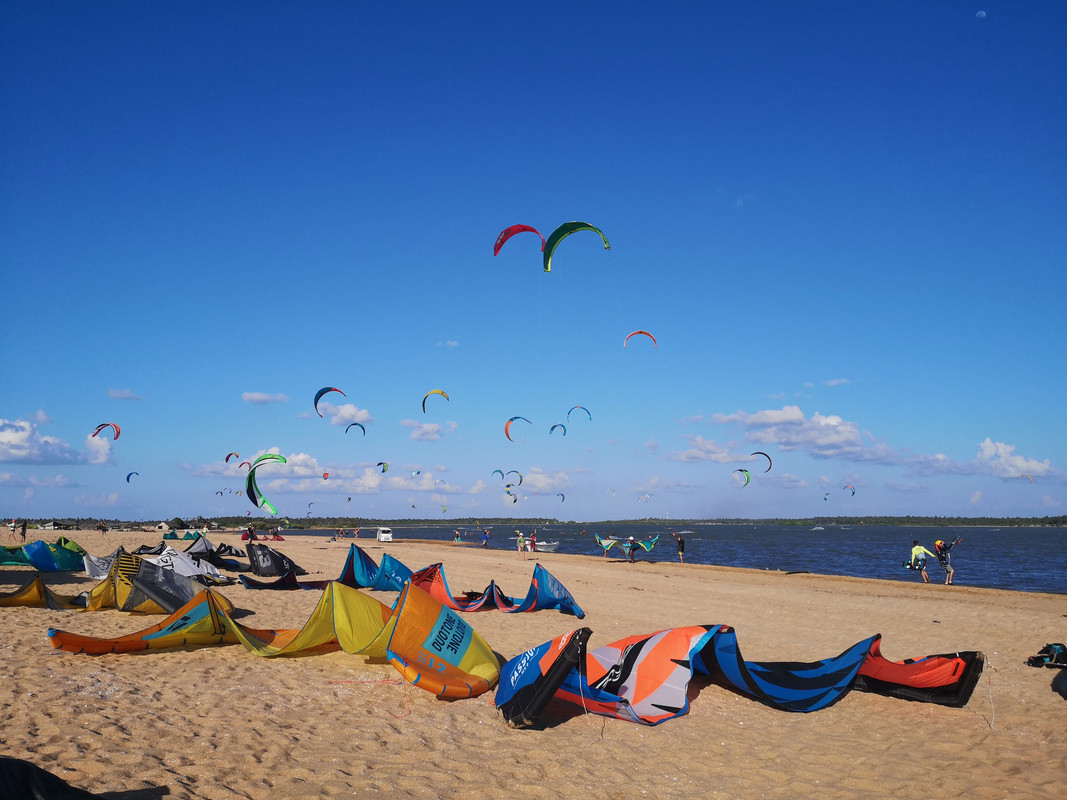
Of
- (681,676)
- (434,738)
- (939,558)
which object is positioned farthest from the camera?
(939,558)

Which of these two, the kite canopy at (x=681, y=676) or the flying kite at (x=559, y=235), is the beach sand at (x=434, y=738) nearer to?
the kite canopy at (x=681, y=676)

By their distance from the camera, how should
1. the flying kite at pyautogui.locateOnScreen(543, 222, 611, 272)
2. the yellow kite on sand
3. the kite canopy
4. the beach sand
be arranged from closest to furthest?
the beach sand
the kite canopy
the yellow kite on sand
the flying kite at pyautogui.locateOnScreen(543, 222, 611, 272)

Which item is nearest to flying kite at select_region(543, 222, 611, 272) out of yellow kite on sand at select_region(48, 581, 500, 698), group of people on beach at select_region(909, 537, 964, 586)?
yellow kite on sand at select_region(48, 581, 500, 698)

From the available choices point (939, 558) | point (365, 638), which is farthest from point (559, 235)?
point (939, 558)

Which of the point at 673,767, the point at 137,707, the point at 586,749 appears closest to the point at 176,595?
the point at 137,707

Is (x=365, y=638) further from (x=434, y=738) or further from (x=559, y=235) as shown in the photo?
(x=559, y=235)

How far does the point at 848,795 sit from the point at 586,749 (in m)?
1.95

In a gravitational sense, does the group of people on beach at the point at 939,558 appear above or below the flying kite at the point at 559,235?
below

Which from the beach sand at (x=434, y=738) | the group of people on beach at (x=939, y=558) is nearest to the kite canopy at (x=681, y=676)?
the beach sand at (x=434, y=738)

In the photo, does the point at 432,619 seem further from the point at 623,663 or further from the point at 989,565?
the point at 989,565

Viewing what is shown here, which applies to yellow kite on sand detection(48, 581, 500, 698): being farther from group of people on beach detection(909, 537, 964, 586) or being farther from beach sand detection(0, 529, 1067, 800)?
group of people on beach detection(909, 537, 964, 586)

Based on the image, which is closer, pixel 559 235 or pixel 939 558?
pixel 559 235

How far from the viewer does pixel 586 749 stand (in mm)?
5125

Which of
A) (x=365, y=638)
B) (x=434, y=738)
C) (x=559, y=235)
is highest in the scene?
(x=559, y=235)
